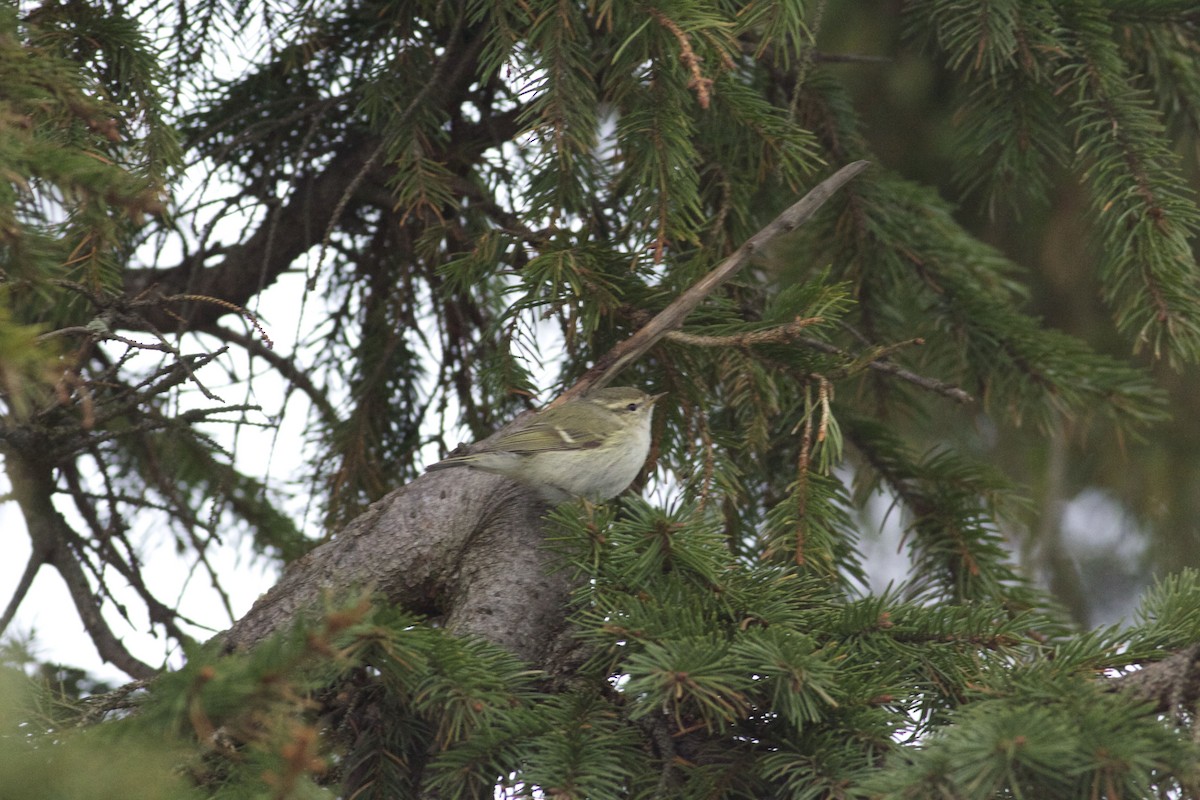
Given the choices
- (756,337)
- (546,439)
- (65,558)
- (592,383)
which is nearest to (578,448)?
(546,439)

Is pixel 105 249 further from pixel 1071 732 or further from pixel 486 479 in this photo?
pixel 1071 732

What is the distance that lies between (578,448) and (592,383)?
Result: 81 centimetres

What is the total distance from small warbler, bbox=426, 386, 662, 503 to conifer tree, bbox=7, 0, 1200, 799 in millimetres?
89

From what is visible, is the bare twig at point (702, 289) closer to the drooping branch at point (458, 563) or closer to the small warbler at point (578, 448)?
the drooping branch at point (458, 563)

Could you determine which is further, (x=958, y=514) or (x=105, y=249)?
(x=958, y=514)

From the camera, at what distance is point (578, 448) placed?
136 inches

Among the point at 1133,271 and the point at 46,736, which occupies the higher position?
the point at 1133,271

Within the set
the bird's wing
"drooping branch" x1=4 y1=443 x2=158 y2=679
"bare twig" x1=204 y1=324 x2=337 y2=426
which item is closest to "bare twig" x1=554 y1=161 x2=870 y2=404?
the bird's wing

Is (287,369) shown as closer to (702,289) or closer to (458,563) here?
(458,563)

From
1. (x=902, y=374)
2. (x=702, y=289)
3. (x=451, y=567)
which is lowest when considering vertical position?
(x=451, y=567)

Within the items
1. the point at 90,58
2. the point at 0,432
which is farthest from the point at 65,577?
the point at 90,58

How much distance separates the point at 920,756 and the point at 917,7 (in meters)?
2.06

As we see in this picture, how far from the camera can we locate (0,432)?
276cm

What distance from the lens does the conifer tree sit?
1.62 meters
